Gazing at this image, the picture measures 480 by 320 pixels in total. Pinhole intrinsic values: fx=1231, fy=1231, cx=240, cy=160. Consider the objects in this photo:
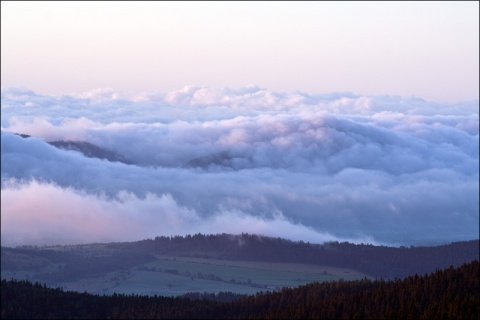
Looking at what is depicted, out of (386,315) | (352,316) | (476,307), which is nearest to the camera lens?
(476,307)

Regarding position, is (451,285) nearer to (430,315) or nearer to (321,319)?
(321,319)

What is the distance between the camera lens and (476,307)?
163 m

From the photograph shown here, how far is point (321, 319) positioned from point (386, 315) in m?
25.0

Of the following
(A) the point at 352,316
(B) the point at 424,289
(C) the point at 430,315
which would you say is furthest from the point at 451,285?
(C) the point at 430,315

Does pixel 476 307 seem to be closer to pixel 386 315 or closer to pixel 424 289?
pixel 386 315

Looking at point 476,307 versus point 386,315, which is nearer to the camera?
point 476,307

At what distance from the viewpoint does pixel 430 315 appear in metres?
164

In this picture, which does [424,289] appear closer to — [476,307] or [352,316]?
[352,316]

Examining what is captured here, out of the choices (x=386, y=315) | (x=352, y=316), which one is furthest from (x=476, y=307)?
(x=352, y=316)

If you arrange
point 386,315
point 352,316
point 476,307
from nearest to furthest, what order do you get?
point 476,307, point 386,315, point 352,316

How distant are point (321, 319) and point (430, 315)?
37.4m

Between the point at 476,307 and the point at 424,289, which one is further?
the point at 424,289

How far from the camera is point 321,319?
200 meters

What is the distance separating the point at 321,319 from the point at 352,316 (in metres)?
10.4
